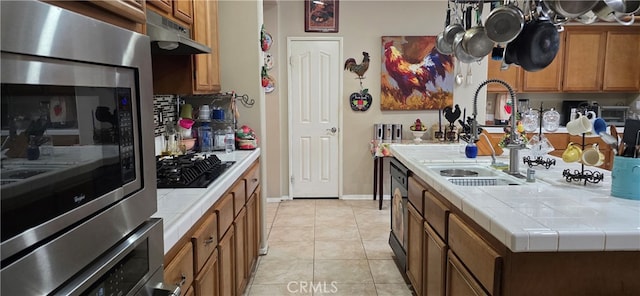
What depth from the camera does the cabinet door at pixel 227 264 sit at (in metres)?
2.10

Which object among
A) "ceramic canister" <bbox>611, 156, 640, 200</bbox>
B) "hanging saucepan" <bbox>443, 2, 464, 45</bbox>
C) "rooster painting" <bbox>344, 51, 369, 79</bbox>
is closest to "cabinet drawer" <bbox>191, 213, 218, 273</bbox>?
"ceramic canister" <bbox>611, 156, 640, 200</bbox>

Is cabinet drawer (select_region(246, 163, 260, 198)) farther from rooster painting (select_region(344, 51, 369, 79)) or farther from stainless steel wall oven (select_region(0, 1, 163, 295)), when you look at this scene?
rooster painting (select_region(344, 51, 369, 79))

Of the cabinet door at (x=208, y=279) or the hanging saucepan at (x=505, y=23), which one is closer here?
the cabinet door at (x=208, y=279)

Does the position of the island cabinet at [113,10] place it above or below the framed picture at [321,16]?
below

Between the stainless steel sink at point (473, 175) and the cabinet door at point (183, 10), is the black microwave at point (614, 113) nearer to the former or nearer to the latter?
the stainless steel sink at point (473, 175)

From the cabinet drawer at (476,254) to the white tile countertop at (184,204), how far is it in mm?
1074

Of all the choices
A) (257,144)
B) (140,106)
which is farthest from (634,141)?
(257,144)

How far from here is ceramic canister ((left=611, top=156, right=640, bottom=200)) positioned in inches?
64.9

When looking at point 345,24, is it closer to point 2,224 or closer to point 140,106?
point 140,106

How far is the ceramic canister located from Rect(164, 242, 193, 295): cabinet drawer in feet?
5.57

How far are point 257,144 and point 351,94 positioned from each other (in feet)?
7.13

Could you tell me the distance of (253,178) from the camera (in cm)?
316

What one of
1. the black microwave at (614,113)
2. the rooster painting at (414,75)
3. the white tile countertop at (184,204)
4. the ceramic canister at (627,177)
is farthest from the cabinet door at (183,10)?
the black microwave at (614,113)

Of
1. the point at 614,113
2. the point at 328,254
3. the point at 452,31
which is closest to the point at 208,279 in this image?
the point at 328,254
